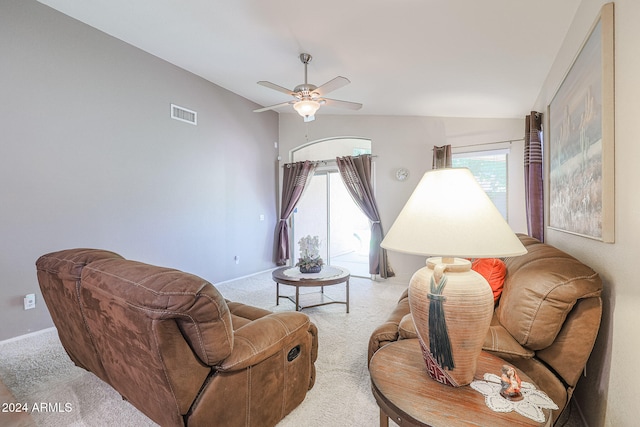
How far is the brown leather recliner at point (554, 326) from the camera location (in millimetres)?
1256

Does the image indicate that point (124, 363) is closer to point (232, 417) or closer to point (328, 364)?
point (232, 417)

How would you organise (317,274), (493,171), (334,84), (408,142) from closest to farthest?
1. (334,84)
2. (317,274)
3. (493,171)
4. (408,142)

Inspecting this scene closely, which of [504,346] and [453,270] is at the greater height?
[453,270]

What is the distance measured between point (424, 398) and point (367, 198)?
3939 millimetres

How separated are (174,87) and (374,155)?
3.16 metres

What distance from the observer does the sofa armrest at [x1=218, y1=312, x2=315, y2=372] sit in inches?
50.2

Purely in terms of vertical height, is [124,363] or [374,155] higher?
[374,155]

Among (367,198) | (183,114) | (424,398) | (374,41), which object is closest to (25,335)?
(183,114)

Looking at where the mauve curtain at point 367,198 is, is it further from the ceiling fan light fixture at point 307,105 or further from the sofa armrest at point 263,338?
the sofa armrest at point 263,338

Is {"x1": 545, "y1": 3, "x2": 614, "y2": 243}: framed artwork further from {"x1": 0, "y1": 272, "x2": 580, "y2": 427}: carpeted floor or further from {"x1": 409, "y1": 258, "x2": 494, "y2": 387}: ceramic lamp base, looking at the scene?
{"x1": 0, "y1": 272, "x2": 580, "y2": 427}: carpeted floor

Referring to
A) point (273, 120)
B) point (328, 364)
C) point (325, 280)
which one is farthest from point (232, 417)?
point (273, 120)

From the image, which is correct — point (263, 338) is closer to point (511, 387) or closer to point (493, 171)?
point (511, 387)

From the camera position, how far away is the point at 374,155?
4.89 meters

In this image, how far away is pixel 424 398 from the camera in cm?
103
